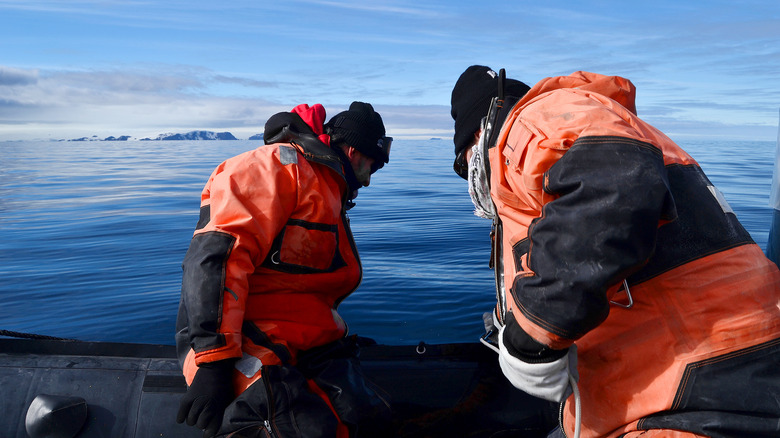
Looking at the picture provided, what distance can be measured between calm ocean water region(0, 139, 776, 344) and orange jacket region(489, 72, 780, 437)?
3507 mm

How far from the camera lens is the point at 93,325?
18.5ft

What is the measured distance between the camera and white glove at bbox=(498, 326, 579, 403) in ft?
5.47

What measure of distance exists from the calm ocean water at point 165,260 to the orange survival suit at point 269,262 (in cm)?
253

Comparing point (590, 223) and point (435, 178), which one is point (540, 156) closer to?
point (590, 223)

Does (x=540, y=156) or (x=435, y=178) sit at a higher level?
(x=540, y=156)

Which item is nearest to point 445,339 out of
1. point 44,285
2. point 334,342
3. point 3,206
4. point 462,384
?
point 462,384

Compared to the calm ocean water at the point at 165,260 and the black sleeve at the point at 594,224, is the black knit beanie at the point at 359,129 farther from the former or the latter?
the calm ocean water at the point at 165,260

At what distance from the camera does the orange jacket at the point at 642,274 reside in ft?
4.63

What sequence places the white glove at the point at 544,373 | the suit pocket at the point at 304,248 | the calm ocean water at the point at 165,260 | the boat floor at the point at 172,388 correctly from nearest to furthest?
the white glove at the point at 544,373 → the suit pocket at the point at 304,248 → the boat floor at the point at 172,388 → the calm ocean water at the point at 165,260

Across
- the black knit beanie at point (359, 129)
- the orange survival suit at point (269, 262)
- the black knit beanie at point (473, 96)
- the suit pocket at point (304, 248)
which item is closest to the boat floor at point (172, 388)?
the orange survival suit at point (269, 262)

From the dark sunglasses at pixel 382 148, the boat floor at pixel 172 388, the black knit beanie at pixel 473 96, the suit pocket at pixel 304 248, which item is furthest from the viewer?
the dark sunglasses at pixel 382 148

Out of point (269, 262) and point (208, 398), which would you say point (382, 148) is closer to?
point (269, 262)

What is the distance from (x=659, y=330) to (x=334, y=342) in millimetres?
1637

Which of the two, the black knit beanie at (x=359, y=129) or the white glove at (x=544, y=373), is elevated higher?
the black knit beanie at (x=359, y=129)
